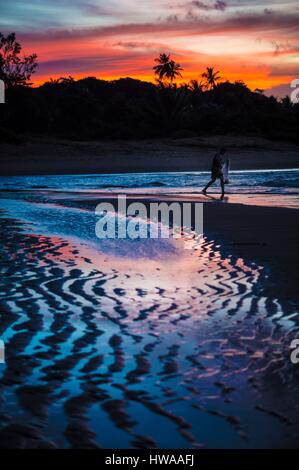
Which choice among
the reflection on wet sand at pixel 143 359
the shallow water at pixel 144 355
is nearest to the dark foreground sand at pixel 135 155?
the shallow water at pixel 144 355

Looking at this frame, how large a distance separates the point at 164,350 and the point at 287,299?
1.78 metres

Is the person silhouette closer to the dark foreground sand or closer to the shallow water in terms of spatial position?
the shallow water

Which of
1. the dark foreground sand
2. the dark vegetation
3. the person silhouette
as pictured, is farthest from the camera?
the dark vegetation

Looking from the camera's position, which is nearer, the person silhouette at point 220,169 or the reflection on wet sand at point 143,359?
the reflection on wet sand at point 143,359

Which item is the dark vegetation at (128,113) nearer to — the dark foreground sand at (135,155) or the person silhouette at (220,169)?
the dark foreground sand at (135,155)

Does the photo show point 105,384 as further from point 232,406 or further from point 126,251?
point 126,251

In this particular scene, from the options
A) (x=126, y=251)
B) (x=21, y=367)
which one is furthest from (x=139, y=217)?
(x=21, y=367)

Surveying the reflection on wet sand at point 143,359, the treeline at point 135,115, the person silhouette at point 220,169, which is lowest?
the reflection on wet sand at point 143,359

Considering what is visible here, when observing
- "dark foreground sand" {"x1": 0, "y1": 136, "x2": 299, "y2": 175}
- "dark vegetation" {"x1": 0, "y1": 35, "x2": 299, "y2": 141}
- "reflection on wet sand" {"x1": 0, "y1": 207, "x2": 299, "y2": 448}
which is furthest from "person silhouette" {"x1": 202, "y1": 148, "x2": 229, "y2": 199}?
"dark vegetation" {"x1": 0, "y1": 35, "x2": 299, "y2": 141}

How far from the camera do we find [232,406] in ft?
10.9

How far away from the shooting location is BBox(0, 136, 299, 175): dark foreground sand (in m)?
36.8

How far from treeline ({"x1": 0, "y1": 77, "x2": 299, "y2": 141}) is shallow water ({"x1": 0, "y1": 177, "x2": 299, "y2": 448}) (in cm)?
4276

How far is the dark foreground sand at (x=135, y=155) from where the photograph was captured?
3681cm

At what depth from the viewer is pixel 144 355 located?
418cm
